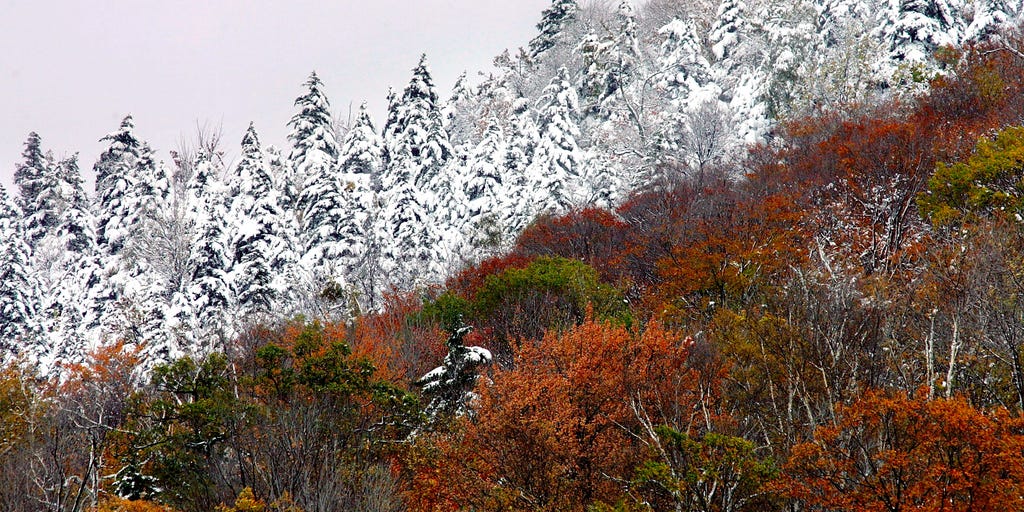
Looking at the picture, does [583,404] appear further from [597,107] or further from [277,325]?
[597,107]

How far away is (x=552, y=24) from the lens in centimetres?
6769

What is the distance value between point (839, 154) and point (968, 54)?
8618mm

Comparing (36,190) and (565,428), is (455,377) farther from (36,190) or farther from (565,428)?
(36,190)

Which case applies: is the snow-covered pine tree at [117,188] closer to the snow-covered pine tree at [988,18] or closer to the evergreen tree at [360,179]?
the evergreen tree at [360,179]

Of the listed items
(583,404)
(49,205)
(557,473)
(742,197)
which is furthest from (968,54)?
(49,205)

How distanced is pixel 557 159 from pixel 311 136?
1522 cm

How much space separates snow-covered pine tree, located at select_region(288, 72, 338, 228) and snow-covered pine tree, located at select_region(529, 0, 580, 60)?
2628 cm

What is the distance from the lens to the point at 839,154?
2945cm

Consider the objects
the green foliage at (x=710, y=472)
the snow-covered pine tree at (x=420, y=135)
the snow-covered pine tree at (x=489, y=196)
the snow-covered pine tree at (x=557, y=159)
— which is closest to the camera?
the green foliage at (x=710, y=472)

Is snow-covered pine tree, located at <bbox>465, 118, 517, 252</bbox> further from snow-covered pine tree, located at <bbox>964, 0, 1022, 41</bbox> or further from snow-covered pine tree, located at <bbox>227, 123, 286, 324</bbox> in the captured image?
snow-covered pine tree, located at <bbox>964, 0, 1022, 41</bbox>

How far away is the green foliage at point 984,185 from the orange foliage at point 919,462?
936 cm

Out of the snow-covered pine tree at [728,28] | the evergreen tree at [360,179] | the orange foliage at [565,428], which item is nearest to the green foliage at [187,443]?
the orange foliage at [565,428]

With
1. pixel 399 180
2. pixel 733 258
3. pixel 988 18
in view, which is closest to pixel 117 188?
pixel 399 180

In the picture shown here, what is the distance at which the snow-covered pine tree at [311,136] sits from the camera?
4316 centimetres
